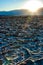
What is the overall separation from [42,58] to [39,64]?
0.27 metres

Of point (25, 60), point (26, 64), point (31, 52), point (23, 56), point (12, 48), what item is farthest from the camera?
point (12, 48)

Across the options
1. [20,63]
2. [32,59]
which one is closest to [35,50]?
[32,59]

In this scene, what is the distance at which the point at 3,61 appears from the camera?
139 inches

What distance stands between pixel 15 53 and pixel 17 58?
15.1 inches

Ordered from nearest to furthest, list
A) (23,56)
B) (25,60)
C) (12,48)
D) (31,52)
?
1. (25,60)
2. (23,56)
3. (31,52)
4. (12,48)

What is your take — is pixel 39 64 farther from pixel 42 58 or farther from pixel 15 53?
pixel 15 53

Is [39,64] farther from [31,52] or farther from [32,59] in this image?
[31,52]

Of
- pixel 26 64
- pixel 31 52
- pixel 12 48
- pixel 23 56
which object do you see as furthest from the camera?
pixel 12 48

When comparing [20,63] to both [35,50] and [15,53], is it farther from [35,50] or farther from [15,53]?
[35,50]

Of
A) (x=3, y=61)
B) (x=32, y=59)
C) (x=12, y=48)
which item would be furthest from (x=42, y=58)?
(x=12, y=48)

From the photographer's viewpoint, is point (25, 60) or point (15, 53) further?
point (15, 53)

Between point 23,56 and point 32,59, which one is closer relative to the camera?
point 32,59

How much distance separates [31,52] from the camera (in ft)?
13.5

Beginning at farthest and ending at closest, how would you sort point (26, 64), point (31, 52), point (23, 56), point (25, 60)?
point (31, 52)
point (23, 56)
point (25, 60)
point (26, 64)
